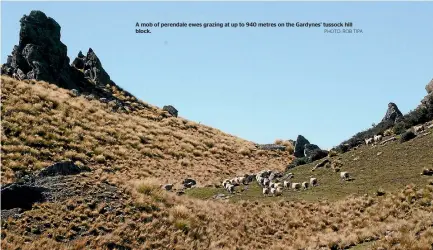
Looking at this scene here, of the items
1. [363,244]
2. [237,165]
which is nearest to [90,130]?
[237,165]

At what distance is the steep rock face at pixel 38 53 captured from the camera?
6228 cm

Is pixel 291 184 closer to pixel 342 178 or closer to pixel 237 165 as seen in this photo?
pixel 342 178

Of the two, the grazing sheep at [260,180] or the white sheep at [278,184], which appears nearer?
the white sheep at [278,184]

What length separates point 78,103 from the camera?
54906mm

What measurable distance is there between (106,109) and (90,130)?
41.8 ft

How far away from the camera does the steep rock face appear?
204ft

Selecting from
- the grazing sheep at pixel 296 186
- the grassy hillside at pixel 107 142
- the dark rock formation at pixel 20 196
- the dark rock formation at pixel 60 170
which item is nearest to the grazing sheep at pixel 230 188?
the grazing sheep at pixel 296 186

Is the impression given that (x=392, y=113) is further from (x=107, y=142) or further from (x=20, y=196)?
(x=20, y=196)

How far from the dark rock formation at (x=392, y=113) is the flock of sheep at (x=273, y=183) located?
597 inches

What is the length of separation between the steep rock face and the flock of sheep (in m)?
39.0

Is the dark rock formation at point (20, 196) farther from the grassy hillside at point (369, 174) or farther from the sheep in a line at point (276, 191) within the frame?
the sheep in a line at point (276, 191)

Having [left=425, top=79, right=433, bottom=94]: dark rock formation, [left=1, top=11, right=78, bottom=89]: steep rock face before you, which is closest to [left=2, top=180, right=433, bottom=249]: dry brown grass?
[left=425, top=79, right=433, bottom=94]: dark rock formation

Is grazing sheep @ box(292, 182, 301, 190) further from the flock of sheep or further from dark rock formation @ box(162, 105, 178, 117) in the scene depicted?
dark rock formation @ box(162, 105, 178, 117)

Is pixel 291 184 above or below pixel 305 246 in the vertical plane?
above
